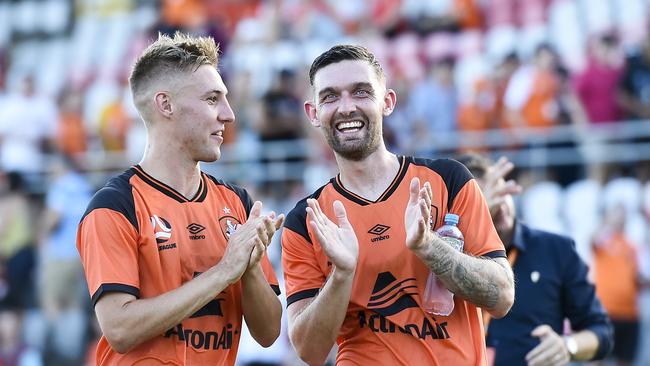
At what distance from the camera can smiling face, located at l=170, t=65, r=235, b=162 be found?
5.60 meters

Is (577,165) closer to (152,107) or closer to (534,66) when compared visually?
(534,66)

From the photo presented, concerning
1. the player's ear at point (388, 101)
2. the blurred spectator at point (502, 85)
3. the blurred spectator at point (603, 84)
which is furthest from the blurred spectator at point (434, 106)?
the player's ear at point (388, 101)

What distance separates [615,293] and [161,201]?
705cm

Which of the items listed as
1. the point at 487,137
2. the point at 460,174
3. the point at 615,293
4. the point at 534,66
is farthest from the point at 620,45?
the point at 460,174

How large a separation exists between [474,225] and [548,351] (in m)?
1.48

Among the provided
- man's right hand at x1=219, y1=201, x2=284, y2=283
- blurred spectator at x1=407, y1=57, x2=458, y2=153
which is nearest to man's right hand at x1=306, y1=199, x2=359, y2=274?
man's right hand at x1=219, y1=201, x2=284, y2=283

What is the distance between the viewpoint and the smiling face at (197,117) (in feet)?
18.4

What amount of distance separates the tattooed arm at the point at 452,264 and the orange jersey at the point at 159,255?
99cm

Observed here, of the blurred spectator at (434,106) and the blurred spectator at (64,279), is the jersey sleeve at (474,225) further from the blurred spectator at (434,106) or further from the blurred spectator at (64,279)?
the blurred spectator at (64,279)

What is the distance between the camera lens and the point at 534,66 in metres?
13.6

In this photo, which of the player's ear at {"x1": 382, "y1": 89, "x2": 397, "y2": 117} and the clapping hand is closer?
the clapping hand

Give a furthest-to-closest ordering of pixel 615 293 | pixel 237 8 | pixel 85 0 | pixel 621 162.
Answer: pixel 85 0
pixel 237 8
pixel 621 162
pixel 615 293

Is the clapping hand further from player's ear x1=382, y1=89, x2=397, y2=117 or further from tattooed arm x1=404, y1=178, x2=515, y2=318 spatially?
player's ear x1=382, y1=89, x2=397, y2=117

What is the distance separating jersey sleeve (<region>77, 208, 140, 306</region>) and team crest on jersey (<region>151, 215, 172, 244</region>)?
0.33ft
